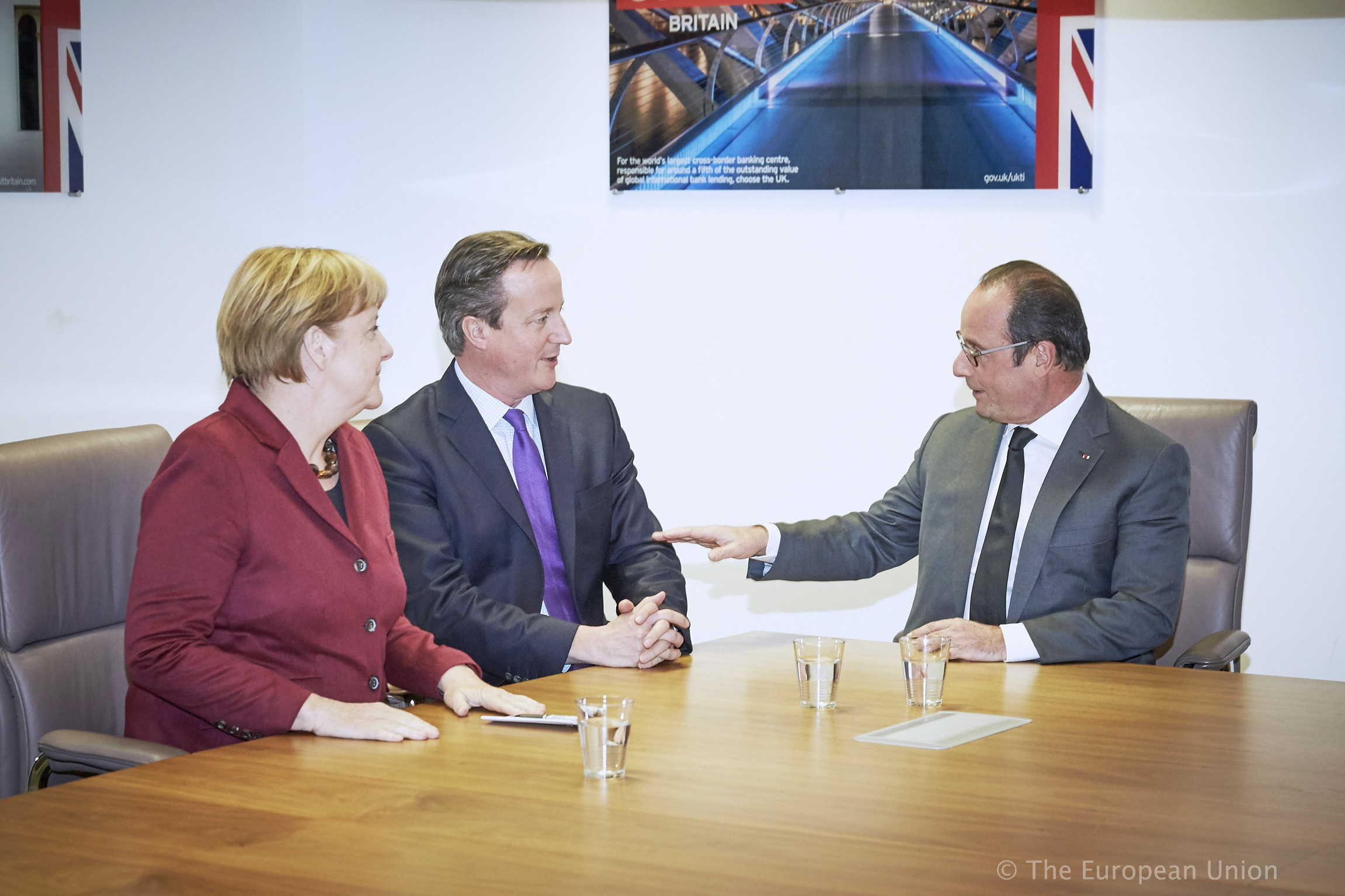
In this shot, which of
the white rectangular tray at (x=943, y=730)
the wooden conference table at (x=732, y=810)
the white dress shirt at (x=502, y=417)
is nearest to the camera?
the wooden conference table at (x=732, y=810)

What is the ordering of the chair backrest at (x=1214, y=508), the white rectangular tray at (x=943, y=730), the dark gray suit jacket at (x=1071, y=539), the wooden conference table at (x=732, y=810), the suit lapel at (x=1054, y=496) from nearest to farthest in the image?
the wooden conference table at (x=732, y=810) → the white rectangular tray at (x=943, y=730) → the dark gray suit jacket at (x=1071, y=539) → the suit lapel at (x=1054, y=496) → the chair backrest at (x=1214, y=508)

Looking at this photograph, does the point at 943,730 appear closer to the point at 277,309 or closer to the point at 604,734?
the point at 604,734

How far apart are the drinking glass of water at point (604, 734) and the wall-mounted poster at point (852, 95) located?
3017 mm

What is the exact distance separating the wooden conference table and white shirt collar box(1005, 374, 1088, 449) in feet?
3.12

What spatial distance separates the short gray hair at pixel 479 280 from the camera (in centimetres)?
294

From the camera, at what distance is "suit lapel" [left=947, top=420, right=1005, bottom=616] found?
2.92 meters

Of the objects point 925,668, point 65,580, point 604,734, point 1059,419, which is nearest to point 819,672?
point 925,668

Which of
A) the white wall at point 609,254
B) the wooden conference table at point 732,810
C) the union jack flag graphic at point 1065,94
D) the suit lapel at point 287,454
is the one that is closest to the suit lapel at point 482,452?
the suit lapel at point 287,454

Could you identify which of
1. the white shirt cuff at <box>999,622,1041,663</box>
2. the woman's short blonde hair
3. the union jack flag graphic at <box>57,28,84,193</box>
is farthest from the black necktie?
the union jack flag graphic at <box>57,28,84,193</box>

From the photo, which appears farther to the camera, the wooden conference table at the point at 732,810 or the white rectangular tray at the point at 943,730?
the white rectangular tray at the point at 943,730

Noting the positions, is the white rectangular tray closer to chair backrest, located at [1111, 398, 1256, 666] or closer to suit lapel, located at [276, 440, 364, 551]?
suit lapel, located at [276, 440, 364, 551]

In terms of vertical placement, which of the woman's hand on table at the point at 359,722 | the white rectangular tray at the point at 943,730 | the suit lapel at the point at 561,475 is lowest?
the white rectangular tray at the point at 943,730

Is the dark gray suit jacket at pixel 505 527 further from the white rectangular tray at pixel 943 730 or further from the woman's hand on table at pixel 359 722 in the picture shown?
the white rectangular tray at pixel 943 730

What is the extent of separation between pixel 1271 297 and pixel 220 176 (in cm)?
355
